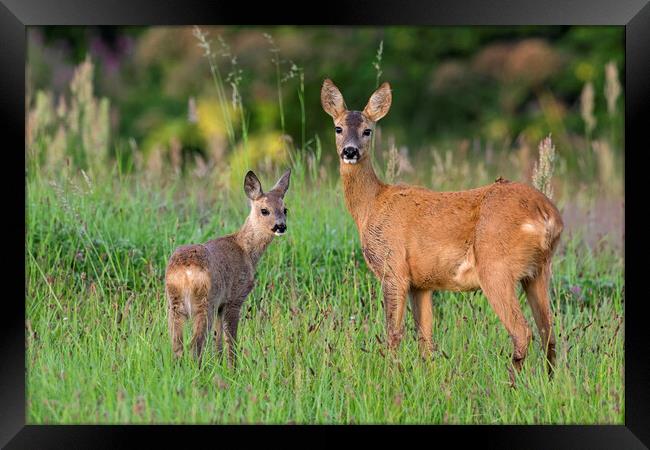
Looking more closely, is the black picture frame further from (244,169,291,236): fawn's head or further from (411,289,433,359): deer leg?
(244,169,291,236): fawn's head

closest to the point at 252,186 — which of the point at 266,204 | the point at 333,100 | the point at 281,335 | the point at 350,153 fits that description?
the point at 266,204

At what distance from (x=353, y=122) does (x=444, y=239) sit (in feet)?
2.87

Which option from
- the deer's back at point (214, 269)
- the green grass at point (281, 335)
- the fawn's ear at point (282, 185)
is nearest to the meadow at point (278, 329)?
the green grass at point (281, 335)

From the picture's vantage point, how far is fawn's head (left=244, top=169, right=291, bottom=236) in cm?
592

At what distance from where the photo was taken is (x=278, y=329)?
5.72 meters

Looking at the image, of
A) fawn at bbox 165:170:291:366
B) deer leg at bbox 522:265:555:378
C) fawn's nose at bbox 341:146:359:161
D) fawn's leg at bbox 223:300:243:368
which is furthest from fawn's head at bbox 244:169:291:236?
deer leg at bbox 522:265:555:378

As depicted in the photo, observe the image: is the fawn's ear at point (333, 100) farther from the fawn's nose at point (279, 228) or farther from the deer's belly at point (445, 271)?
the deer's belly at point (445, 271)

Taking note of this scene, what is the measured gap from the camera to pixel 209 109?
12.1 metres

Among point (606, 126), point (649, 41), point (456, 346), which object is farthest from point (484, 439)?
point (606, 126)

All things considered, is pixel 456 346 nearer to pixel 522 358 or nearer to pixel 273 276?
pixel 522 358

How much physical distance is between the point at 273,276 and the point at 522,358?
6.20 feet
